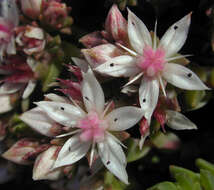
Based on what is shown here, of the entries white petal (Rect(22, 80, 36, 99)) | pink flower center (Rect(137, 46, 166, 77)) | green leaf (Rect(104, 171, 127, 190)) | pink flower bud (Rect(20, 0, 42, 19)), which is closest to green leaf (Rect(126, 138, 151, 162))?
green leaf (Rect(104, 171, 127, 190))

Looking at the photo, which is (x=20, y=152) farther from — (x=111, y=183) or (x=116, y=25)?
(x=116, y=25)

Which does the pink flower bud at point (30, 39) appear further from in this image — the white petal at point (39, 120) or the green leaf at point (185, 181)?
the green leaf at point (185, 181)

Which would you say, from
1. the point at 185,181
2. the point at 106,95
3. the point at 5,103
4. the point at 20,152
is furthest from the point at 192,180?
the point at 5,103

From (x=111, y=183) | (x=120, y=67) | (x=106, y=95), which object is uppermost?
(x=120, y=67)

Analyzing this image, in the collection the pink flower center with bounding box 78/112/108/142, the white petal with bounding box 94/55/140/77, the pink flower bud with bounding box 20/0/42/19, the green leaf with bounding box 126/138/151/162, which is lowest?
the green leaf with bounding box 126/138/151/162

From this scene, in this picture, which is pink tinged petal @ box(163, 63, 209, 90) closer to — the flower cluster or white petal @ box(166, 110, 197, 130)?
the flower cluster

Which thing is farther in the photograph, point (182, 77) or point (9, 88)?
point (9, 88)

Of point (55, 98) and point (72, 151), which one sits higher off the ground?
point (55, 98)
